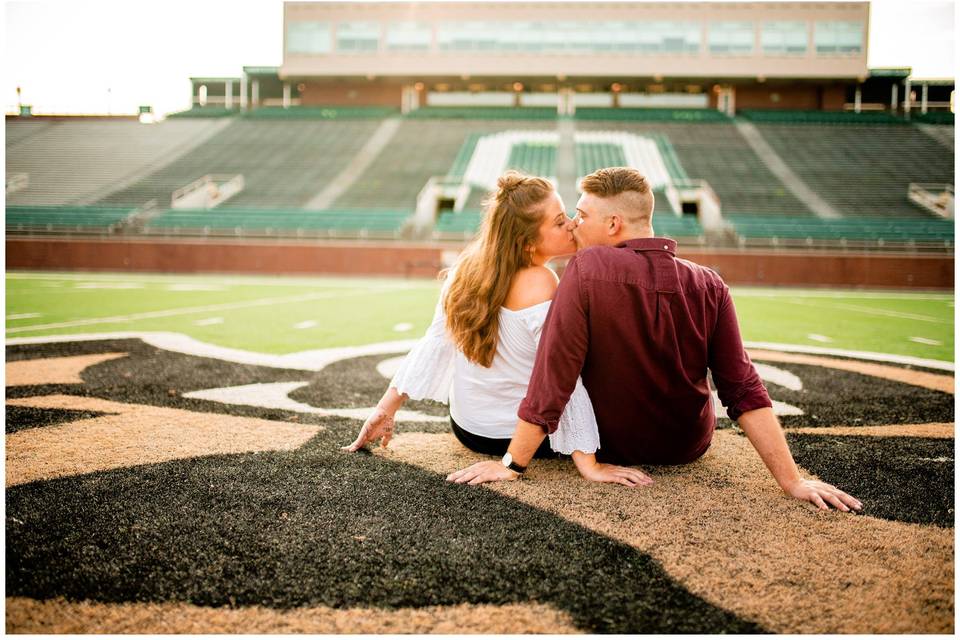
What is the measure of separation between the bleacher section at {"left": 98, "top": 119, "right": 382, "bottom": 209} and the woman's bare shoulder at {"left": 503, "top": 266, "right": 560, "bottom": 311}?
925 inches

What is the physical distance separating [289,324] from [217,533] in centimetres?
696

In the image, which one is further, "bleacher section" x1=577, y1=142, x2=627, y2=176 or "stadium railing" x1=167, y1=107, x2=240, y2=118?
"stadium railing" x1=167, y1=107, x2=240, y2=118

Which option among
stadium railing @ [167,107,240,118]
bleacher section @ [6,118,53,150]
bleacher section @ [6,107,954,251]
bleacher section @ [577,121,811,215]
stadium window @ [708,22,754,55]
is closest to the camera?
bleacher section @ [6,107,954,251]

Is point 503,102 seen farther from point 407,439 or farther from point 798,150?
point 407,439

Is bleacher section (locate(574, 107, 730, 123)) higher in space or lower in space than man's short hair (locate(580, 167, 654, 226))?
higher

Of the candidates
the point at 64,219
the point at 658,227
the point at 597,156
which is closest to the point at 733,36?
the point at 597,156

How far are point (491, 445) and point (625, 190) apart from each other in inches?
52.0

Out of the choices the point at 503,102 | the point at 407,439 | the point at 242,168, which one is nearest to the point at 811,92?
the point at 503,102

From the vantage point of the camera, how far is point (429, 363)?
123 inches

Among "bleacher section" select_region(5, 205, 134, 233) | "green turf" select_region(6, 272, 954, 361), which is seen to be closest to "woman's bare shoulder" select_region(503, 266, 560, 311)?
"green turf" select_region(6, 272, 954, 361)

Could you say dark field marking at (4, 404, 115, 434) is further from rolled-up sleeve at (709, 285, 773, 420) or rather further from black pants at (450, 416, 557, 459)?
rolled-up sleeve at (709, 285, 773, 420)

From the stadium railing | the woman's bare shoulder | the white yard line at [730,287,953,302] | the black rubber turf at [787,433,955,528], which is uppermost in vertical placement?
the stadium railing

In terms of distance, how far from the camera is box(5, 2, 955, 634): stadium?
75.1 inches

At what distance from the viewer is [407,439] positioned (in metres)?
3.61
